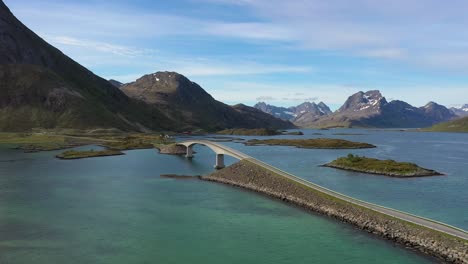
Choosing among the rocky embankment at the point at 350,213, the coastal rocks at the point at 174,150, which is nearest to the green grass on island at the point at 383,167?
the rocky embankment at the point at 350,213

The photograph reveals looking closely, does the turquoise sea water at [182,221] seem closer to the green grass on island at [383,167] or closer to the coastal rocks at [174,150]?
the green grass on island at [383,167]

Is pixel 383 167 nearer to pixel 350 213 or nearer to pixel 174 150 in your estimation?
pixel 350 213

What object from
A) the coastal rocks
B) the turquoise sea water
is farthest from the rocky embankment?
the coastal rocks

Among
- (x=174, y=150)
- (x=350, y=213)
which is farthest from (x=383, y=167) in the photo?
(x=174, y=150)

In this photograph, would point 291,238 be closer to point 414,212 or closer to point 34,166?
point 414,212

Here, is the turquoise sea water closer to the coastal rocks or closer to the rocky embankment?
the rocky embankment

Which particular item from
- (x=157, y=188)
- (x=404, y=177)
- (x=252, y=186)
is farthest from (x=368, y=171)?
(x=157, y=188)
